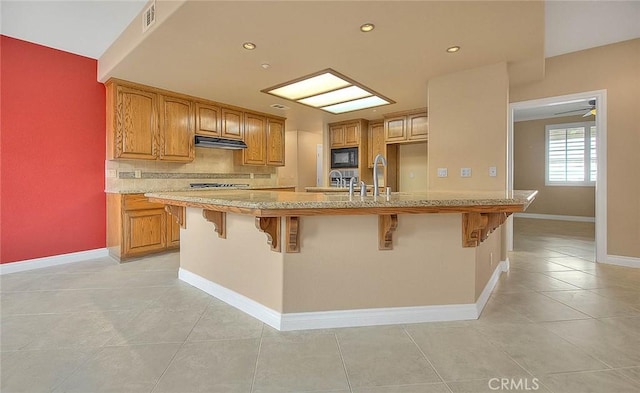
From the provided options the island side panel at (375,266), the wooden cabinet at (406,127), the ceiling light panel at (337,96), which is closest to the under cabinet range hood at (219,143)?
the ceiling light panel at (337,96)

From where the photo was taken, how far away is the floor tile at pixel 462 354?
1.52 metres

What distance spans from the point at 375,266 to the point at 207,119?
3742 mm

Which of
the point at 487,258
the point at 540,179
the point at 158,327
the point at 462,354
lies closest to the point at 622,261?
the point at 487,258

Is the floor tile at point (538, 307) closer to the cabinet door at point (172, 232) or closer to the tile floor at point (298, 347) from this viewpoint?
the tile floor at point (298, 347)

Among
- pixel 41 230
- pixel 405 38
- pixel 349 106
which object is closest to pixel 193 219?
pixel 41 230

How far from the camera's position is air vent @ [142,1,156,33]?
243 cm

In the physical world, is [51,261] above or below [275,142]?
below

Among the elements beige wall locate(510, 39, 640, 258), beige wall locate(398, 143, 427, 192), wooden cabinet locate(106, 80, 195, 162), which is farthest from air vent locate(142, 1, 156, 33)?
beige wall locate(510, 39, 640, 258)

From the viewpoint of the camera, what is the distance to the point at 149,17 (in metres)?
2.49

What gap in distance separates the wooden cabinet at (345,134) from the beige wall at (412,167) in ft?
3.00

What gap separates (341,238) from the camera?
1.98m

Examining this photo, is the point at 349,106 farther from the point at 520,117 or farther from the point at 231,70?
the point at 520,117

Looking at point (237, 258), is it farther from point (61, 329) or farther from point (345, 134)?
point (345, 134)

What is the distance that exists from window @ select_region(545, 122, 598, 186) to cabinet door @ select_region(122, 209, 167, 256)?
28.1 ft
